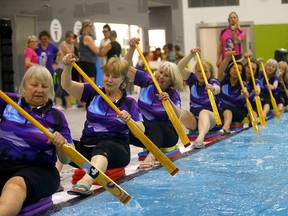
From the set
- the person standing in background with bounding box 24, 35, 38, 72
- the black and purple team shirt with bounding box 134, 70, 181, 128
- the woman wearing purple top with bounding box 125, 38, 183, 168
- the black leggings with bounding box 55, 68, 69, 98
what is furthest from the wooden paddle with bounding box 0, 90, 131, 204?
the black leggings with bounding box 55, 68, 69, 98

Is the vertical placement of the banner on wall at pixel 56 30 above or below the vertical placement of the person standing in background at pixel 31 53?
above

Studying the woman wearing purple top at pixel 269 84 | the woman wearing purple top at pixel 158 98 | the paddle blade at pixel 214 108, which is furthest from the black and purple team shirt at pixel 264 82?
the woman wearing purple top at pixel 158 98

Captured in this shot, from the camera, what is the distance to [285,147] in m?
5.47

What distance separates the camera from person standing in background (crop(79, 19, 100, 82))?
30.8 feet

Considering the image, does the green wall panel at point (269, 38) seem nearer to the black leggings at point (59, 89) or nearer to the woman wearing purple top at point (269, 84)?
the black leggings at point (59, 89)

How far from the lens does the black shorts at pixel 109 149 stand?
3943 mm

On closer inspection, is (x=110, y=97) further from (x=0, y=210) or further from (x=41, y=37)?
(x=41, y=37)

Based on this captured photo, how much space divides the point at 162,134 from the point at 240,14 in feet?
55.2

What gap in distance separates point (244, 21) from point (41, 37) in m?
12.7

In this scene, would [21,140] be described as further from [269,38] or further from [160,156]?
[269,38]

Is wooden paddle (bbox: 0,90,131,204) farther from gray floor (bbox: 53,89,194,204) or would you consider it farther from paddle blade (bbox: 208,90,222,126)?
paddle blade (bbox: 208,90,222,126)

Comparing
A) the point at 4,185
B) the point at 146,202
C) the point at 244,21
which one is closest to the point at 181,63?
the point at 146,202

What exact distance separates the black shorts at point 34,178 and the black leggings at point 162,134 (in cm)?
168

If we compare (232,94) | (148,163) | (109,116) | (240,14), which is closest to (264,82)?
(232,94)
